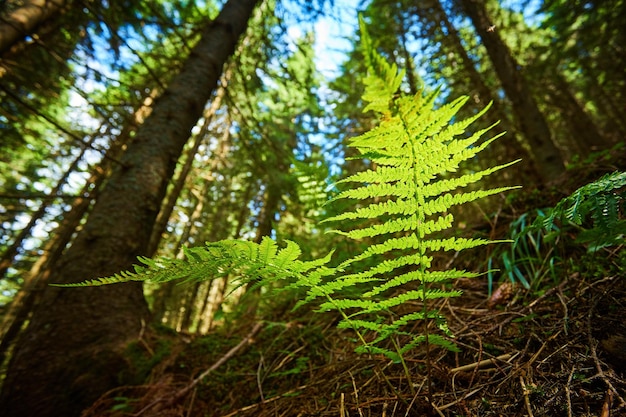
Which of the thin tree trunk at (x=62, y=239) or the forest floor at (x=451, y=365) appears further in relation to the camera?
the thin tree trunk at (x=62, y=239)

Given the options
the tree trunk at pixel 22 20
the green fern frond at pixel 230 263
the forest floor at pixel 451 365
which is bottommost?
the forest floor at pixel 451 365

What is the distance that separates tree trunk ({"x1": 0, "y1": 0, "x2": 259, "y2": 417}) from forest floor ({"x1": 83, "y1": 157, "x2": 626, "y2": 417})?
0.19 m

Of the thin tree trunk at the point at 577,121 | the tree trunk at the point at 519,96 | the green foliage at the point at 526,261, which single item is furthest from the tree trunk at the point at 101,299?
the thin tree trunk at the point at 577,121

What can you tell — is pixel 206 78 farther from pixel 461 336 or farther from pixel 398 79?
pixel 461 336

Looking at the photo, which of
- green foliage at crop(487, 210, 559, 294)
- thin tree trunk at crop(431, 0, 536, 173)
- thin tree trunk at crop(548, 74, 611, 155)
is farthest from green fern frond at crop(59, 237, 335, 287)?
thin tree trunk at crop(548, 74, 611, 155)

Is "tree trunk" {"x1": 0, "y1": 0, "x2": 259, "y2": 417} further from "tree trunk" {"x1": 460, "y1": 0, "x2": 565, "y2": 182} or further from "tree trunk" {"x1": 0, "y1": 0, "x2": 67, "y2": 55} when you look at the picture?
"tree trunk" {"x1": 460, "y1": 0, "x2": 565, "y2": 182}

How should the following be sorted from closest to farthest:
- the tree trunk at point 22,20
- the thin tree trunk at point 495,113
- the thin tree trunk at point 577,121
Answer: the tree trunk at point 22,20 → the thin tree trunk at point 495,113 → the thin tree trunk at point 577,121

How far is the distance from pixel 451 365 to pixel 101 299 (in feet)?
7.43

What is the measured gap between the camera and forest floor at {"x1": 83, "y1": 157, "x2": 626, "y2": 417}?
101 cm

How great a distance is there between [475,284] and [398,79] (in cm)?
172

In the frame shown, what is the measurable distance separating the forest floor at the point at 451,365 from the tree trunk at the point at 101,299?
0.62 ft

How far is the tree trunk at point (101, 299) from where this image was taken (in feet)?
6.02

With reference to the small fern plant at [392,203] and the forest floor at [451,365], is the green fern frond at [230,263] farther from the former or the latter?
the forest floor at [451,365]

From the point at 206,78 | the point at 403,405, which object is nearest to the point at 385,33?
the point at 206,78
